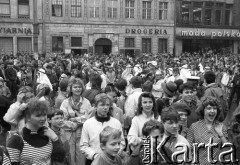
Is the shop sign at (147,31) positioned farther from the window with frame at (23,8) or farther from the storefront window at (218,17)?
the window with frame at (23,8)

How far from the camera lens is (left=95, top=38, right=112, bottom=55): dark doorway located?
3319 cm

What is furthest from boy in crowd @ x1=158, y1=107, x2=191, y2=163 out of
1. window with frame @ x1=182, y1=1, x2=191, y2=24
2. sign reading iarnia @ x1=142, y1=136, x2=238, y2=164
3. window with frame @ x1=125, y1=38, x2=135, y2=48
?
window with frame @ x1=182, y1=1, x2=191, y2=24

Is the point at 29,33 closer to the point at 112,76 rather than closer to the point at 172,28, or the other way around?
the point at 172,28

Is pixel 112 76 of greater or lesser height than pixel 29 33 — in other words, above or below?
below

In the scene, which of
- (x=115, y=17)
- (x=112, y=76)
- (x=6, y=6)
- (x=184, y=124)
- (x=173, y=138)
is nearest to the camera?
(x=173, y=138)

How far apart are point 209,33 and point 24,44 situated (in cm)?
1991

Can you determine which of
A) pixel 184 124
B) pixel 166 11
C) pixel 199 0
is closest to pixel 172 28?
pixel 166 11

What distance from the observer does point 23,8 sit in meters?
31.2

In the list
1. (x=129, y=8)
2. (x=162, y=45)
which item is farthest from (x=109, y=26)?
(x=162, y=45)

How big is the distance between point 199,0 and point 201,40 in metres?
4.42

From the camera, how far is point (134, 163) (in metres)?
3.37

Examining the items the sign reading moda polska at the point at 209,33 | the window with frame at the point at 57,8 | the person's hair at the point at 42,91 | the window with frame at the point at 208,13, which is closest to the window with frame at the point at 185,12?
the sign reading moda polska at the point at 209,33

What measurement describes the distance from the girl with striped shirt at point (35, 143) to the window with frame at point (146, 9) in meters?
32.0

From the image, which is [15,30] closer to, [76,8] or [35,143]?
[76,8]
